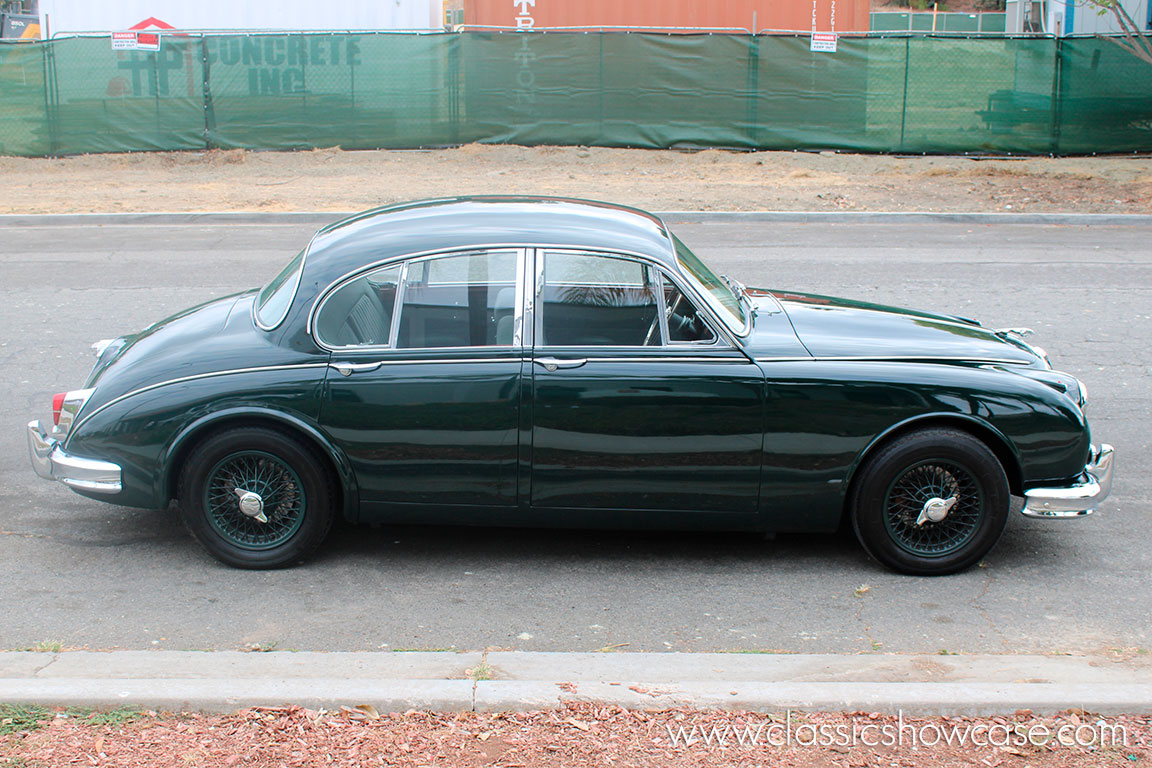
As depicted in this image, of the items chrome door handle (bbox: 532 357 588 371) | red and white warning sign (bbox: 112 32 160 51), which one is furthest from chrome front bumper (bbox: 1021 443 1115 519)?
red and white warning sign (bbox: 112 32 160 51)

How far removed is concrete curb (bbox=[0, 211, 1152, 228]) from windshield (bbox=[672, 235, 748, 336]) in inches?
396

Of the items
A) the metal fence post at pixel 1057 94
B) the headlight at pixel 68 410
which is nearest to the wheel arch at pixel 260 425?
the headlight at pixel 68 410

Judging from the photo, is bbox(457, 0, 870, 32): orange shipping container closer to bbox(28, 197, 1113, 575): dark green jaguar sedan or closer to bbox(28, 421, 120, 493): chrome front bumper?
bbox(28, 197, 1113, 575): dark green jaguar sedan

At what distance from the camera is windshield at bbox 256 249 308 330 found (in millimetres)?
4797

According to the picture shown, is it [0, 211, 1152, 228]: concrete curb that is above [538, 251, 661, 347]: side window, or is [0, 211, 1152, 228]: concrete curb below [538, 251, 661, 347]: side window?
below

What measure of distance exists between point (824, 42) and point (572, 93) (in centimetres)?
472

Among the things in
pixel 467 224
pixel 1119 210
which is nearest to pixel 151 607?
pixel 467 224

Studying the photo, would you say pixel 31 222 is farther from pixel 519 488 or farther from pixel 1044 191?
pixel 1044 191

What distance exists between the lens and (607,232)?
16.2ft

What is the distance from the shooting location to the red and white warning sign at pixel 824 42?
19.9m

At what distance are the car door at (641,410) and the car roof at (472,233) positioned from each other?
0.14 m

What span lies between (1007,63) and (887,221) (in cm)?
680

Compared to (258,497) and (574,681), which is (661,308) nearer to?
(574,681)

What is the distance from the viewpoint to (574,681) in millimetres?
3604
